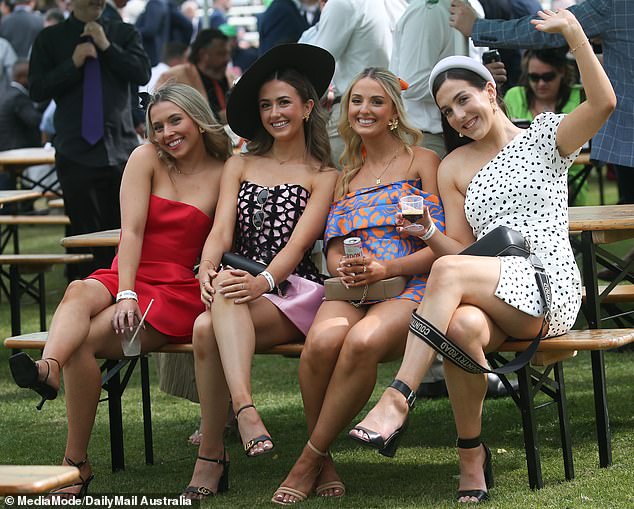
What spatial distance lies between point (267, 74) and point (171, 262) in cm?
89

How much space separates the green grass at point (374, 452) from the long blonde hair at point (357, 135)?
1.17 meters

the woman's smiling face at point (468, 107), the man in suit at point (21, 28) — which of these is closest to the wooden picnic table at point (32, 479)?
the woman's smiling face at point (468, 107)

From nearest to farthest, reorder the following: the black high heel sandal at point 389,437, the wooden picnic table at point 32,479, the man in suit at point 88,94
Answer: the wooden picnic table at point 32,479 → the black high heel sandal at point 389,437 → the man in suit at point 88,94

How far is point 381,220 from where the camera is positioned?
184 inches

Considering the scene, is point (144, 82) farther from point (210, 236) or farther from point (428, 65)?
point (210, 236)

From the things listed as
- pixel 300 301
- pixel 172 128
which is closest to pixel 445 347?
pixel 300 301

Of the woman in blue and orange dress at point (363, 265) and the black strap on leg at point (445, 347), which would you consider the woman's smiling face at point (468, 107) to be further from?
the black strap on leg at point (445, 347)

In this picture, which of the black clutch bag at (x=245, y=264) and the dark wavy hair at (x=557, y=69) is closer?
the black clutch bag at (x=245, y=264)

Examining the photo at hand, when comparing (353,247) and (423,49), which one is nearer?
(353,247)

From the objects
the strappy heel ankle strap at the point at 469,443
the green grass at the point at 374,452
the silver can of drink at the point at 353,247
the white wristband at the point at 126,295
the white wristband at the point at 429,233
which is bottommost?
the green grass at the point at 374,452

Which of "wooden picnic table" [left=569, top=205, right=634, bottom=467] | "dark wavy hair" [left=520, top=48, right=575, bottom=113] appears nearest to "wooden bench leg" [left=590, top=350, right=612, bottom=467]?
"wooden picnic table" [left=569, top=205, right=634, bottom=467]

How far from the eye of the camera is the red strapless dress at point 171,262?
15.8 feet

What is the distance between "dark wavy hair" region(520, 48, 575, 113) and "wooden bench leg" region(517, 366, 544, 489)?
3.87m

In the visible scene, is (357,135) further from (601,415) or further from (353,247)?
(601,415)
